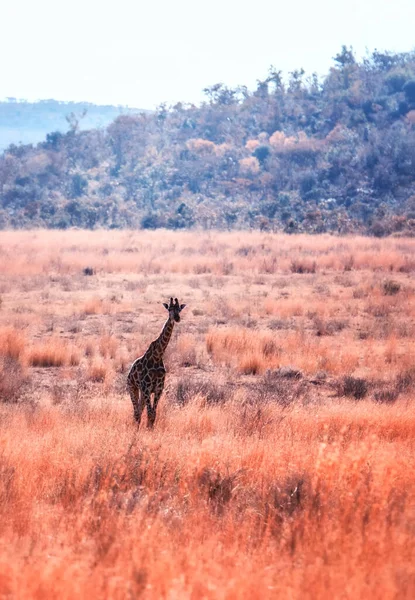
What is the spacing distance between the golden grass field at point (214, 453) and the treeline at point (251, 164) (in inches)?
1107

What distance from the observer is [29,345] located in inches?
620

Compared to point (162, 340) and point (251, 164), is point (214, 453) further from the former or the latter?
point (251, 164)

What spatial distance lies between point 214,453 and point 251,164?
6505cm

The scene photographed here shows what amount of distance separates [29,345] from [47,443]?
827cm

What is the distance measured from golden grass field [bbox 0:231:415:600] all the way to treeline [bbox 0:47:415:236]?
92.3 ft

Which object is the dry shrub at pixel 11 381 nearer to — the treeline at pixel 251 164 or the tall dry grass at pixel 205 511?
the tall dry grass at pixel 205 511

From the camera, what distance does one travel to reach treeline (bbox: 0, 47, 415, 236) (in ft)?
185

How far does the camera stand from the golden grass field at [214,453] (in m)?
4.50

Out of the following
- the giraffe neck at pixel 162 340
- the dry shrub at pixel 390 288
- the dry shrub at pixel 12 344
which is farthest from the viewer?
the dry shrub at pixel 390 288

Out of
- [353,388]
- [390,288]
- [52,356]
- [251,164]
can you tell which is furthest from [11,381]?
[251,164]

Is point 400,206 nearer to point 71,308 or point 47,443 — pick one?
point 71,308

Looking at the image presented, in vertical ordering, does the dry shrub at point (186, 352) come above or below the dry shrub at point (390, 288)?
below

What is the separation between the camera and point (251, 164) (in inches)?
2790

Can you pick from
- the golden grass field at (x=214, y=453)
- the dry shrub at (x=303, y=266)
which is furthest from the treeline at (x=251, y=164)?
the golden grass field at (x=214, y=453)
